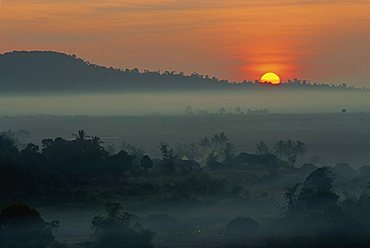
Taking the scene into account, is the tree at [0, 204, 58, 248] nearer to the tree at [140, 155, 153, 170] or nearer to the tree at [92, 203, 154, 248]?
the tree at [92, 203, 154, 248]

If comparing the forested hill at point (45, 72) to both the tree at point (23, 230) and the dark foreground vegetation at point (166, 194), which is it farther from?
the tree at point (23, 230)

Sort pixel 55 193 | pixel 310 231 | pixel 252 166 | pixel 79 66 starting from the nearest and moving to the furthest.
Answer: pixel 310 231, pixel 55 193, pixel 252 166, pixel 79 66

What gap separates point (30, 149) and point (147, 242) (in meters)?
19.0

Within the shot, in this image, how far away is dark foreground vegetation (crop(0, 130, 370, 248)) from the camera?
101 feet

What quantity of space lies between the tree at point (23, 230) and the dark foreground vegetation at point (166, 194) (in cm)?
3

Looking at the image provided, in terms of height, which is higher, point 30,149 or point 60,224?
point 30,149

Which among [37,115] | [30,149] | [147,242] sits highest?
[37,115]

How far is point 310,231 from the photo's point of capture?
31.0 m

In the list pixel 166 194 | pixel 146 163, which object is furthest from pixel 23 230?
pixel 146 163

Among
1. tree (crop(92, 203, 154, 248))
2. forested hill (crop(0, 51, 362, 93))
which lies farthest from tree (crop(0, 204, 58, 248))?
forested hill (crop(0, 51, 362, 93))

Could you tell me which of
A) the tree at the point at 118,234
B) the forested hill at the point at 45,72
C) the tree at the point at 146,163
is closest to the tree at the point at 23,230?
the tree at the point at 118,234

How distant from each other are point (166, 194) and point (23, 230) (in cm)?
1575

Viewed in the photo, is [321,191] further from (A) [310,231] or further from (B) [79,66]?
(B) [79,66]

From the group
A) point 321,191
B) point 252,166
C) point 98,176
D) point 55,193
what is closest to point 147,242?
point 321,191
